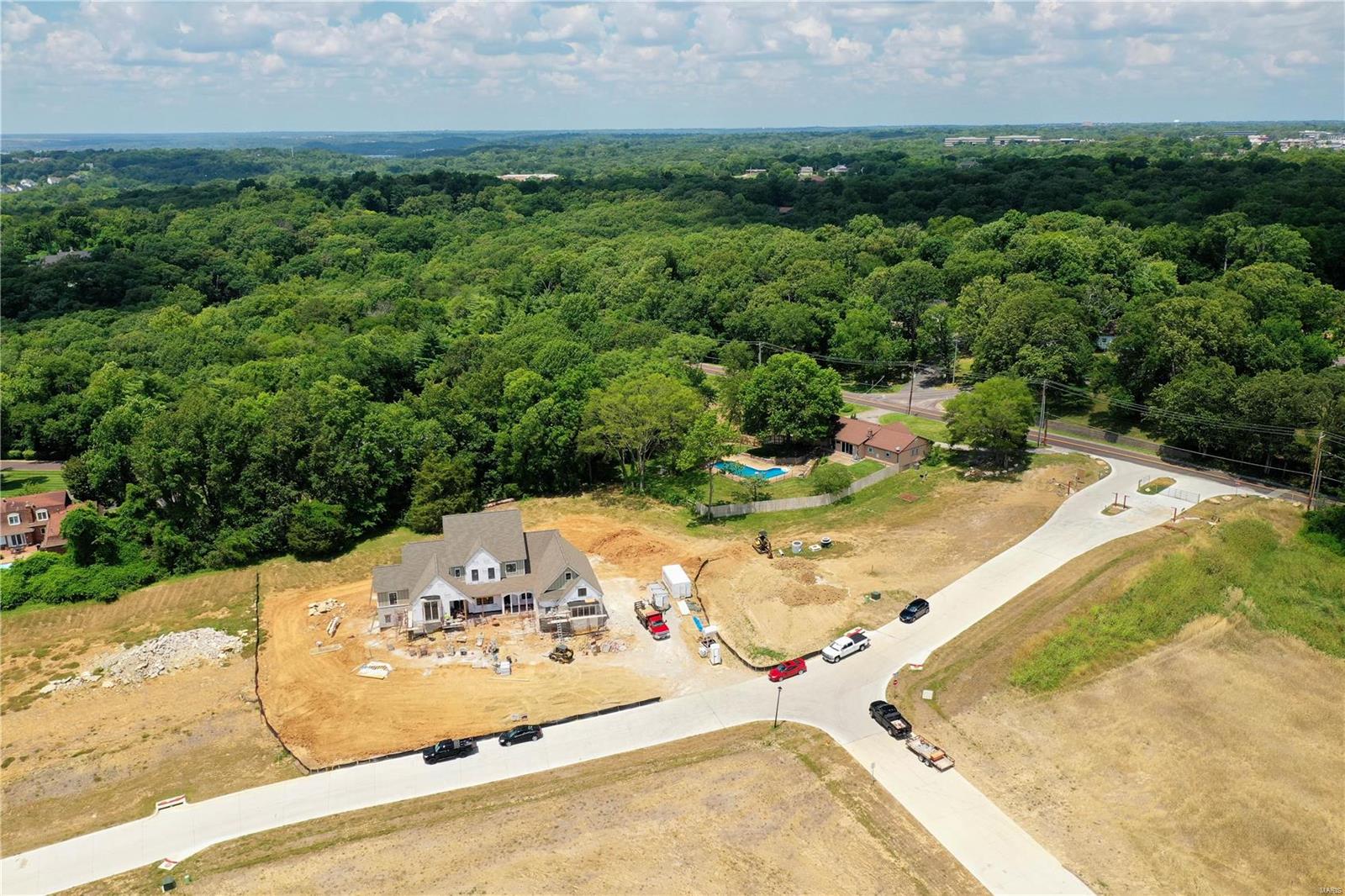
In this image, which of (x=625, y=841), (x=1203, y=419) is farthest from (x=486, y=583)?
(x=1203, y=419)

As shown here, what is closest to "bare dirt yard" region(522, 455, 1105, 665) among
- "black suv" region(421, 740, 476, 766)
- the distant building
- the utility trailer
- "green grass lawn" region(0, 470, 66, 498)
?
the utility trailer

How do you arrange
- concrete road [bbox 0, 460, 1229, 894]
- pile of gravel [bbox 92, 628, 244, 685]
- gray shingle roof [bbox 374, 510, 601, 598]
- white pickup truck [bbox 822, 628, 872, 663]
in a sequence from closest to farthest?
concrete road [bbox 0, 460, 1229, 894] < white pickup truck [bbox 822, 628, 872, 663] < pile of gravel [bbox 92, 628, 244, 685] < gray shingle roof [bbox 374, 510, 601, 598]

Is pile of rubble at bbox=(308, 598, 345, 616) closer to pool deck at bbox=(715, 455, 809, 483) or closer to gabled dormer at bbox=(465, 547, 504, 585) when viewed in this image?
gabled dormer at bbox=(465, 547, 504, 585)

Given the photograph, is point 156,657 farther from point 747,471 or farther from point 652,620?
point 747,471

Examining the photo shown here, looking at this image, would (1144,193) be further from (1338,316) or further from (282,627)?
(282,627)

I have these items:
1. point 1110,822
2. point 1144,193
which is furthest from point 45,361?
point 1144,193

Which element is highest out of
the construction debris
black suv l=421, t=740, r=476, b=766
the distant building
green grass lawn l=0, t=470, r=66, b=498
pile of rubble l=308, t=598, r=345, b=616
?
the distant building
